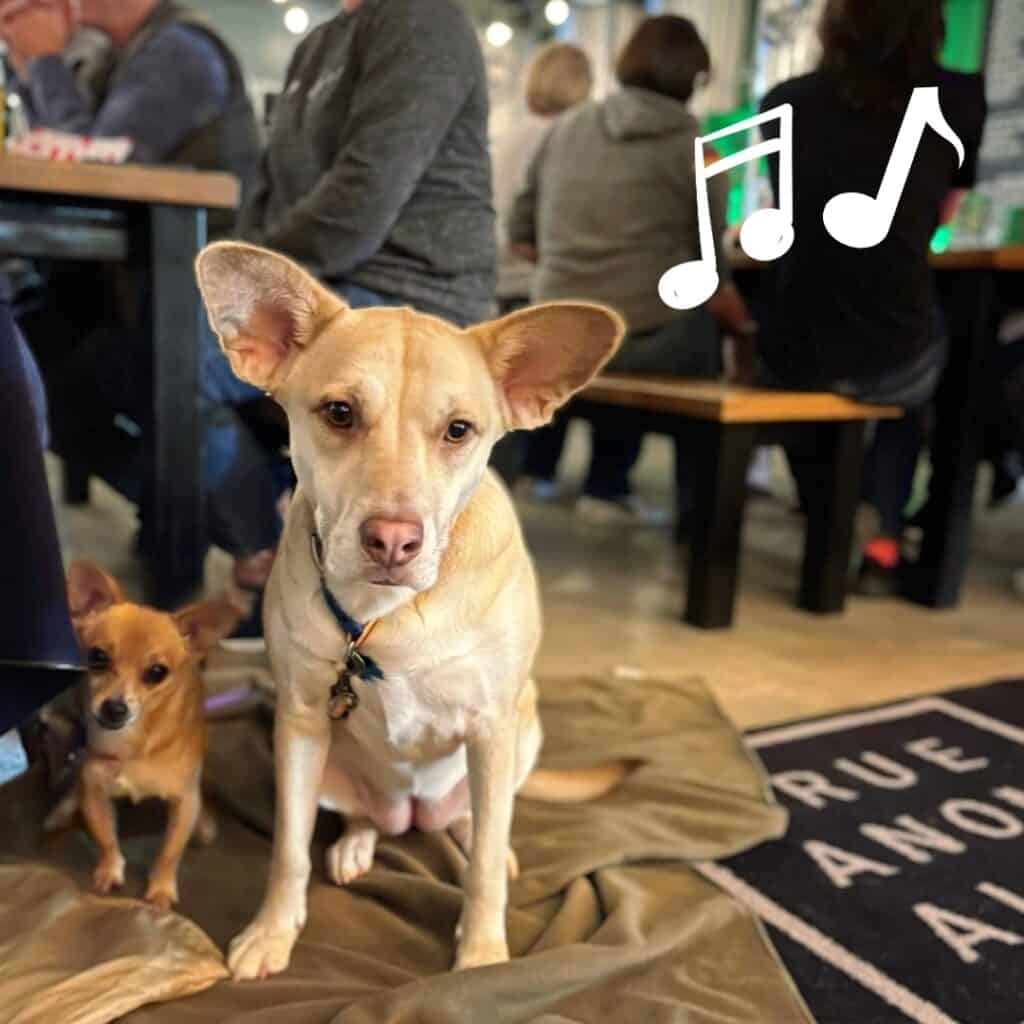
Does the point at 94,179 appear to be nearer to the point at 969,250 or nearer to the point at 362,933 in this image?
the point at 362,933

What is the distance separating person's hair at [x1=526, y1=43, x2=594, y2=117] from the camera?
3012 mm

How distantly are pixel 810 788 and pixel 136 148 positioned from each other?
1.70 m

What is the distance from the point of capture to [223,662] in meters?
1.77

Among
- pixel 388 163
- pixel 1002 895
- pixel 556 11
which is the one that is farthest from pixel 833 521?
pixel 556 11

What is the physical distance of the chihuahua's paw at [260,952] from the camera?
3.23ft

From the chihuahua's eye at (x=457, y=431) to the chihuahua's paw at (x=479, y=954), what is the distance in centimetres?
50

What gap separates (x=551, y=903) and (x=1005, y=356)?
2.04 m

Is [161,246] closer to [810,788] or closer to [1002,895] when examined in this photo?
[810,788]

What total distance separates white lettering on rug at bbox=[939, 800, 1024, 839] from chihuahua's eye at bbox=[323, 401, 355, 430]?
1003mm

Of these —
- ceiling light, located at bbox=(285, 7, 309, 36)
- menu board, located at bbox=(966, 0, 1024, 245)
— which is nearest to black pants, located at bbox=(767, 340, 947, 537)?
menu board, located at bbox=(966, 0, 1024, 245)

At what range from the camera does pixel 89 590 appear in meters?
1.17

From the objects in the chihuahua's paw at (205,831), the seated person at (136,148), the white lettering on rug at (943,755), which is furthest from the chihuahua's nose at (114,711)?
the white lettering on rug at (943,755)

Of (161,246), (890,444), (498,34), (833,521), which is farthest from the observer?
(498,34)

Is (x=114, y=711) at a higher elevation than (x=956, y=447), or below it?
below
